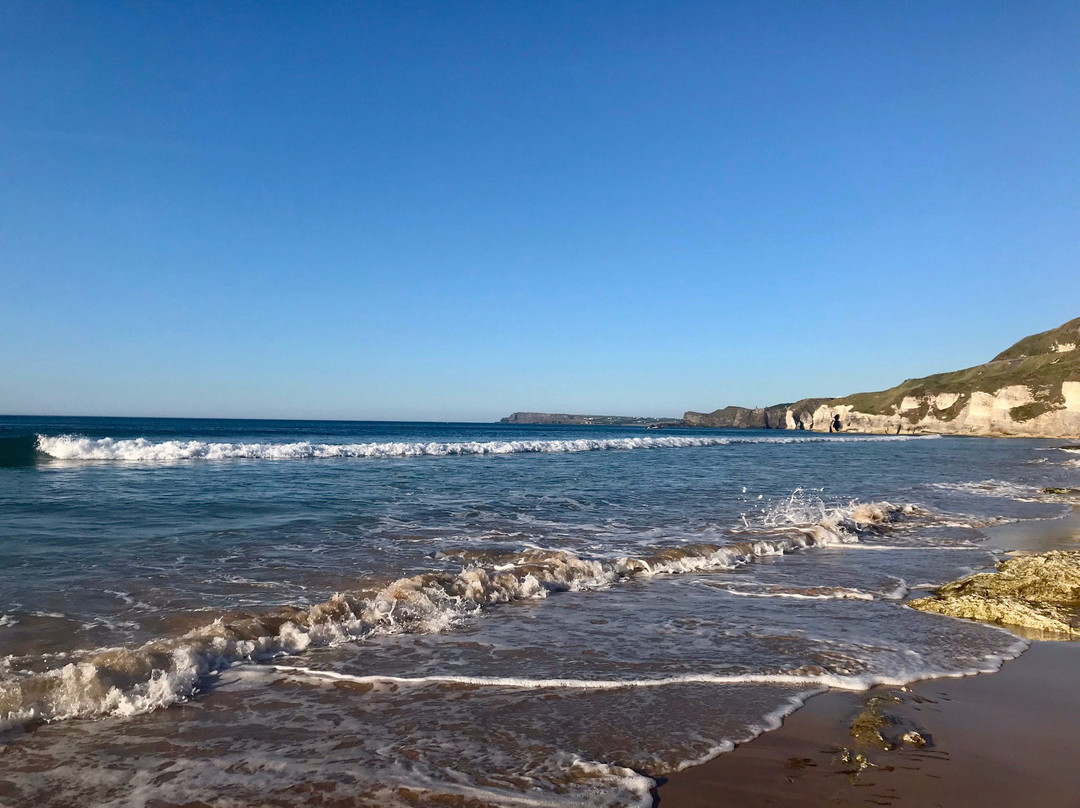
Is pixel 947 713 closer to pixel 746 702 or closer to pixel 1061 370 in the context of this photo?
pixel 746 702

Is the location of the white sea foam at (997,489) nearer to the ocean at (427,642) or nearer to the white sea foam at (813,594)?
the ocean at (427,642)

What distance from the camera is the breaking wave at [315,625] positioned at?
464 centimetres

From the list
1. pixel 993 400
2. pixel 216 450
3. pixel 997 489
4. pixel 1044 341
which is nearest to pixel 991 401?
pixel 993 400

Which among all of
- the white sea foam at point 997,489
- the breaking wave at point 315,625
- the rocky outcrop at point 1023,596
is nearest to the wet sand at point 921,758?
the rocky outcrop at point 1023,596

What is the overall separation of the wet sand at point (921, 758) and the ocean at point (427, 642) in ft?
0.79

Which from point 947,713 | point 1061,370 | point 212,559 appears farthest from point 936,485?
point 1061,370

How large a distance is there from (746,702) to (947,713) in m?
1.42

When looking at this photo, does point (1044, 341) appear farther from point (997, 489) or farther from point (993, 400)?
point (997, 489)

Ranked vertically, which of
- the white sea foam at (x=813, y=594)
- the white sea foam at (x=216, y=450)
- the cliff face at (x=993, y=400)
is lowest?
the white sea foam at (x=813, y=594)

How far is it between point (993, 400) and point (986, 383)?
6.51 m

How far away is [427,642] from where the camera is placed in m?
6.27

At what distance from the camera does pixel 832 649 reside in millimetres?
6062

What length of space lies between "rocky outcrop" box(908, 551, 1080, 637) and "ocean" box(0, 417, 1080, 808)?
0.53m

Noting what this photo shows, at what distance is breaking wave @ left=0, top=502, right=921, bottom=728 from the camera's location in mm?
4637
